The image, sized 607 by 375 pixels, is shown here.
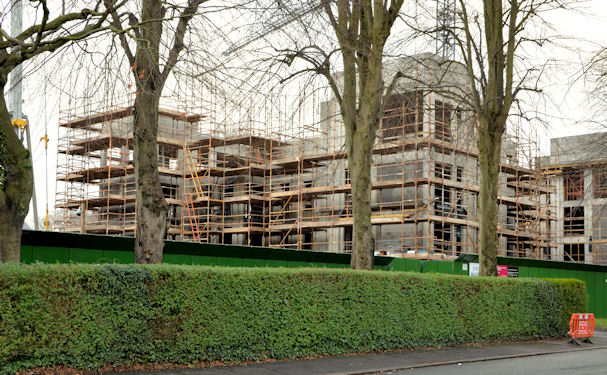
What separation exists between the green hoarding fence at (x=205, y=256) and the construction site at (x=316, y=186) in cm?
511

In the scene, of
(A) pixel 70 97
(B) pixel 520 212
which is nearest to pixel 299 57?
(A) pixel 70 97

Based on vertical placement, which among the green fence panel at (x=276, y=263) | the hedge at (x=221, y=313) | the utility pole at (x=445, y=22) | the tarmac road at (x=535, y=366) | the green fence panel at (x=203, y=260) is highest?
the utility pole at (x=445, y=22)

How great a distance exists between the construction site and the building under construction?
3.8 inches

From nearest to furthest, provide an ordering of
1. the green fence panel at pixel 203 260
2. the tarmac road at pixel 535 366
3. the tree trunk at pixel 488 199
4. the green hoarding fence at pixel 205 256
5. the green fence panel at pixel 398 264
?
1. the tarmac road at pixel 535 366
2. the green hoarding fence at pixel 205 256
3. the green fence panel at pixel 203 260
4. the tree trunk at pixel 488 199
5. the green fence panel at pixel 398 264

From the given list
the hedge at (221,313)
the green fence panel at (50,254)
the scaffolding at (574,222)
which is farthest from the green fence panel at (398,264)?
the scaffolding at (574,222)

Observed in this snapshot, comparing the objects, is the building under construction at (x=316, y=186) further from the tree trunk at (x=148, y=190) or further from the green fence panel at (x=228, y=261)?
the tree trunk at (x=148, y=190)

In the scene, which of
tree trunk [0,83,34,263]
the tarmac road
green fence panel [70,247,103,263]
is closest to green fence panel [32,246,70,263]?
green fence panel [70,247,103,263]

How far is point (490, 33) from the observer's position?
21078mm

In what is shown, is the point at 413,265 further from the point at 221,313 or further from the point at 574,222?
the point at 574,222

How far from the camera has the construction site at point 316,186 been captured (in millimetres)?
35938

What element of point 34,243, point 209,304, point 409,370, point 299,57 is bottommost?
point 409,370

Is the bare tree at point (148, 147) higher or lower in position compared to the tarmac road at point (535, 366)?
higher

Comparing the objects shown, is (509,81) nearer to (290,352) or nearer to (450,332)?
(450,332)

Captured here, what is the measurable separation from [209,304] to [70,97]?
14.6ft
